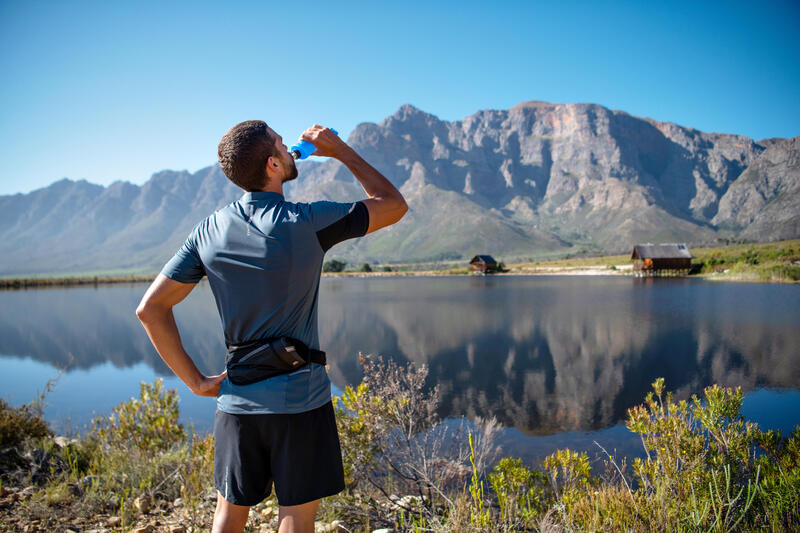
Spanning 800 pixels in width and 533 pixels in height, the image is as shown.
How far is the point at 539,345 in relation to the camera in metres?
13.8

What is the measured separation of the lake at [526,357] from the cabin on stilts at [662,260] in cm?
3276

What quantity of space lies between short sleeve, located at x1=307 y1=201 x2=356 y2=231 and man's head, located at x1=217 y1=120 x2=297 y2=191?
24cm

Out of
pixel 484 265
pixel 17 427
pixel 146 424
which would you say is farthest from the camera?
pixel 484 265

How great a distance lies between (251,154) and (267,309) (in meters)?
0.61

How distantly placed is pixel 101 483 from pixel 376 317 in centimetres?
1792

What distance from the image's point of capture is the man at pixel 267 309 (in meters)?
1.66

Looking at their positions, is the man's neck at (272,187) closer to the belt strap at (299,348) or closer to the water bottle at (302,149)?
the water bottle at (302,149)

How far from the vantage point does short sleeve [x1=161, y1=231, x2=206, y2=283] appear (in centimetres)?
180

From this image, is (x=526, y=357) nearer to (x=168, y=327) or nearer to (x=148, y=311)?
(x=168, y=327)

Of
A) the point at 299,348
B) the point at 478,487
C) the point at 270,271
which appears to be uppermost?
the point at 270,271

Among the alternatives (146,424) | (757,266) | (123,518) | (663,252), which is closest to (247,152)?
(123,518)

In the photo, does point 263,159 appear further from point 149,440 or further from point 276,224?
point 149,440

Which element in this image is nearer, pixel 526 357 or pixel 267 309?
pixel 267 309

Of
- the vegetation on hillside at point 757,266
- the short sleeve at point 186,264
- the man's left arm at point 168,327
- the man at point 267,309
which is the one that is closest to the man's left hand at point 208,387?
the man's left arm at point 168,327
